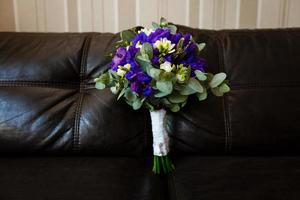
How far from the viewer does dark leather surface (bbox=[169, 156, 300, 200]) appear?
37.8 inches

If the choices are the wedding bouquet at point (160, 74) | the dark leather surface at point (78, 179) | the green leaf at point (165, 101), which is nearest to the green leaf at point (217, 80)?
the wedding bouquet at point (160, 74)

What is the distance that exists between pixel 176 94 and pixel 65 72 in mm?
478

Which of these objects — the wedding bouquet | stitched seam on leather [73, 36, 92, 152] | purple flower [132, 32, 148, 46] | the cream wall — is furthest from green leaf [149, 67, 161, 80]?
the cream wall

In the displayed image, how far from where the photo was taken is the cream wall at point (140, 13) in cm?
160

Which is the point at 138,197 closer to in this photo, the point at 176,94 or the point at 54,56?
the point at 176,94

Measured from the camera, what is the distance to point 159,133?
3.76ft

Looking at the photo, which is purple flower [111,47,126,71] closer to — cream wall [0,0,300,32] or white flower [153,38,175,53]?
white flower [153,38,175,53]

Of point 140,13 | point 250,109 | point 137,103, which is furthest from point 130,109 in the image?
point 140,13

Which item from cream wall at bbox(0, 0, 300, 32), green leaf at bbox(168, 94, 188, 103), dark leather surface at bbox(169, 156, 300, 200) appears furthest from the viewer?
cream wall at bbox(0, 0, 300, 32)

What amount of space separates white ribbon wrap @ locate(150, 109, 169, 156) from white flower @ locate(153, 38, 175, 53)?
0.21m

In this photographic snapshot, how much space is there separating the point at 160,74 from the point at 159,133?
0.24m

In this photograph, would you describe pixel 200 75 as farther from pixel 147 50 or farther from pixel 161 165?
pixel 161 165

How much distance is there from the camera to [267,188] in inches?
38.8

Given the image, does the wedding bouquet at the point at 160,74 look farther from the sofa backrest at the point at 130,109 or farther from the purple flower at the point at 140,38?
the sofa backrest at the point at 130,109
